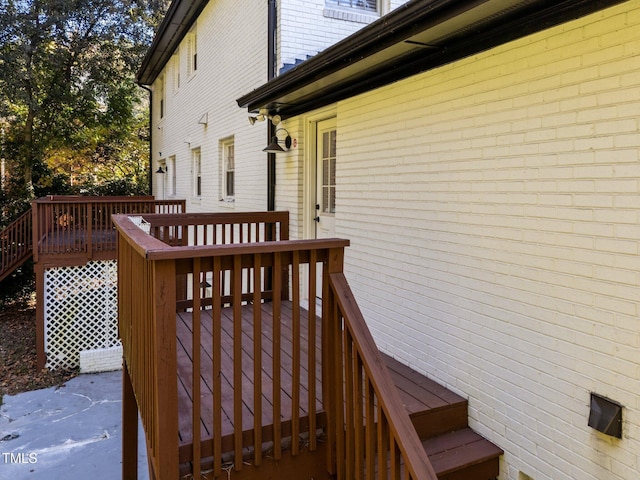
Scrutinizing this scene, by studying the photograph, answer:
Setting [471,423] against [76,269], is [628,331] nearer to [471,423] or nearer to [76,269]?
[471,423]

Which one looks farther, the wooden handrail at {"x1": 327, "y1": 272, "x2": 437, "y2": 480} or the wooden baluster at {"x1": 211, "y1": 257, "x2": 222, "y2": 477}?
the wooden baluster at {"x1": 211, "y1": 257, "x2": 222, "y2": 477}

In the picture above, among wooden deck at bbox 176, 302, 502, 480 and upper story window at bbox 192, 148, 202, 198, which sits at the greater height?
upper story window at bbox 192, 148, 202, 198

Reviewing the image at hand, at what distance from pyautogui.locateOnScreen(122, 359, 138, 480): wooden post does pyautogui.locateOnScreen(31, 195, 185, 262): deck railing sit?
554cm

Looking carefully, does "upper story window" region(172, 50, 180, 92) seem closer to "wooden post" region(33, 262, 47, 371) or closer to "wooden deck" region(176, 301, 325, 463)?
"wooden post" region(33, 262, 47, 371)

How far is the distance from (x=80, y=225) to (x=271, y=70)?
A: 17.6 feet

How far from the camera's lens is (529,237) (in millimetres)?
2840

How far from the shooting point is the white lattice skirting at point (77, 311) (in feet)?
31.7

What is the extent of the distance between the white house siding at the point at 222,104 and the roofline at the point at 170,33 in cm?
26

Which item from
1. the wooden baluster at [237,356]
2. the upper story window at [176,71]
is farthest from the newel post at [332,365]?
the upper story window at [176,71]

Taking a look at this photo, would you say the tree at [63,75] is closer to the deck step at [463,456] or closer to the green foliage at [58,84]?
the green foliage at [58,84]

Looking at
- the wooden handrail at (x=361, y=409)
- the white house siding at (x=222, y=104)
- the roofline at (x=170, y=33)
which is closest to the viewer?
the wooden handrail at (x=361, y=409)

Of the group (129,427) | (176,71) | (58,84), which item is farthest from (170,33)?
(129,427)

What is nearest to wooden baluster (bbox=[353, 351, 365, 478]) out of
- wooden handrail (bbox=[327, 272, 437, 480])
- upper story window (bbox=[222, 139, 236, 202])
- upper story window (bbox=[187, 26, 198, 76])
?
wooden handrail (bbox=[327, 272, 437, 480])

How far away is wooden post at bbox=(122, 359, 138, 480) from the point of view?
429cm
